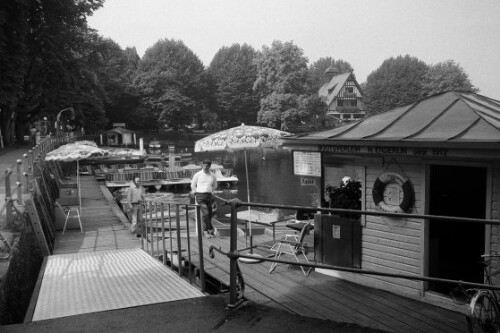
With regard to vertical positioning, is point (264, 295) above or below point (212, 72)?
below

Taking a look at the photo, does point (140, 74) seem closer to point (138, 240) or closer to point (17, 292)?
point (138, 240)

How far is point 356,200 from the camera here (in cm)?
769

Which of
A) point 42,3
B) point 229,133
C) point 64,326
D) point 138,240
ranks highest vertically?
point 42,3

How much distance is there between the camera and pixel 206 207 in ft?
36.1

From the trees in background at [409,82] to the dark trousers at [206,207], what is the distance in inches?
2975

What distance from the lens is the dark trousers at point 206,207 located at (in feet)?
35.5

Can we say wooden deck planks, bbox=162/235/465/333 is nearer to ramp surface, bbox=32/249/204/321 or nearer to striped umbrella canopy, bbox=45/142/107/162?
ramp surface, bbox=32/249/204/321

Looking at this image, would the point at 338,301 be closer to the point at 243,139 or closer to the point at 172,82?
the point at 243,139

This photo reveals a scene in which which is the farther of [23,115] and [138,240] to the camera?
[23,115]

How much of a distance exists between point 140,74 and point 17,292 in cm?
7406

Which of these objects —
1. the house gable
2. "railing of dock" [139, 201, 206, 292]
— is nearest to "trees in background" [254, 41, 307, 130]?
the house gable

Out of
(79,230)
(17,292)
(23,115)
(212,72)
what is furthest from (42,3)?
(212,72)

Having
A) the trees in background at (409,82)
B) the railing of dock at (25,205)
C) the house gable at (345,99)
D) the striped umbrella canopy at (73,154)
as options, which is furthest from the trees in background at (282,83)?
the railing of dock at (25,205)

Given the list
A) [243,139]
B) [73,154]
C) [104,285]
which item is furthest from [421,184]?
[73,154]
